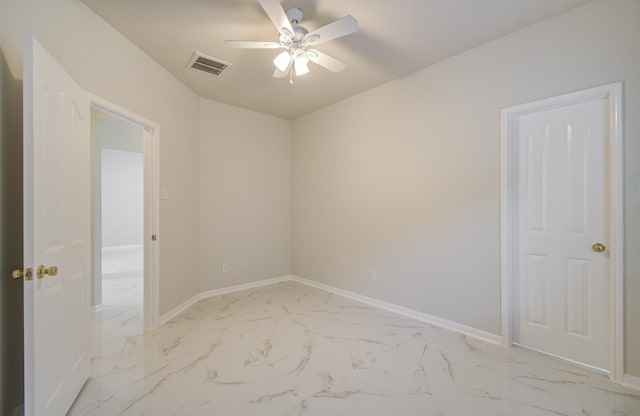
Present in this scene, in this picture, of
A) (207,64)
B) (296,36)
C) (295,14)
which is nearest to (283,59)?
(296,36)

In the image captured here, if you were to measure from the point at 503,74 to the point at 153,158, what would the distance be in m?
3.51

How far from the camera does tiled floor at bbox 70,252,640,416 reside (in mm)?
1780

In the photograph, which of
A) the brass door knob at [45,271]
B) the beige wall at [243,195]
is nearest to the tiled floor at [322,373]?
the brass door knob at [45,271]

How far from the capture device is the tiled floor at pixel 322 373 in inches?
70.1

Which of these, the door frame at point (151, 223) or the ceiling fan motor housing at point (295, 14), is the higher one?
the ceiling fan motor housing at point (295, 14)

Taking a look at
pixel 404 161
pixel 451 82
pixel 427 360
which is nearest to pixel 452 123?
pixel 451 82

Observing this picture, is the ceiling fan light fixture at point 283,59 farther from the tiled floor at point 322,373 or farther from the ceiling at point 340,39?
the tiled floor at point 322,373

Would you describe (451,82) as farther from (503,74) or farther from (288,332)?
(288,332)

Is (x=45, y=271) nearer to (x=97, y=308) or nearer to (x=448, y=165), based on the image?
(x=97, y=308)

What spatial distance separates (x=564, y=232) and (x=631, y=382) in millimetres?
1078

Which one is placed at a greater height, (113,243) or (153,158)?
(153,158)

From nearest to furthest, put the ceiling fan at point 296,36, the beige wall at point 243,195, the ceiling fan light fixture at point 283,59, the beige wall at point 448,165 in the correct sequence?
the ceiling fan at point 296,36 → the beige wall at point 448,165 → the ceiling fan light fixture at point 283,59 → the beige wall at point 243,195

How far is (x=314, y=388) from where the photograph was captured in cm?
197

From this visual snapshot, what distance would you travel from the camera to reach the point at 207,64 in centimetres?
294
